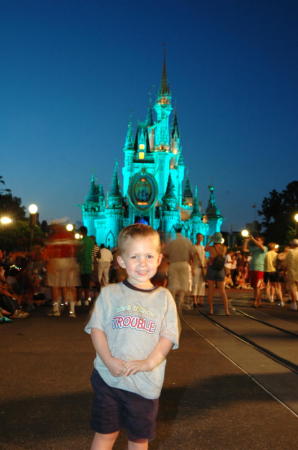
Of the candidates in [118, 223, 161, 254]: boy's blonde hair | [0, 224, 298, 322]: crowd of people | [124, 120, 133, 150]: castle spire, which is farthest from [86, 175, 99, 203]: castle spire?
[118, 223, 161, 254]: boy's blonde hair

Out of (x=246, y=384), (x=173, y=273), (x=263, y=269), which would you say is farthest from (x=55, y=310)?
(x=246, y=384)

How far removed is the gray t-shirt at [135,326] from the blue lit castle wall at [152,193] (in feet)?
290

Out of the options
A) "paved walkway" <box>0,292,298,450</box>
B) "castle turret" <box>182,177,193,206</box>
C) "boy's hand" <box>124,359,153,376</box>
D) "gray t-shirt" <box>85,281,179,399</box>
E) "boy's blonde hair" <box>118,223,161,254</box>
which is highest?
"castle turret" <box>182,177,193,206</box>

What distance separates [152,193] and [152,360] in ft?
306

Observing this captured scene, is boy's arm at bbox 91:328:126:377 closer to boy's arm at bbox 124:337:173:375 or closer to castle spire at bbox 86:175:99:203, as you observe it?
boy's arm at bbox 124:337:173:375

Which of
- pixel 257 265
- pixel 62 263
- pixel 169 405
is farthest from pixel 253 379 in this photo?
pixel 257 265

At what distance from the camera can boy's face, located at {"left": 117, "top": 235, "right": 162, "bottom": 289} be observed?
11.0 feet

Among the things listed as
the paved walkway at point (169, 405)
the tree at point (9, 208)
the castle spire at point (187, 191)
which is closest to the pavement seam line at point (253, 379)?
the paved walkway at point (169, 405)

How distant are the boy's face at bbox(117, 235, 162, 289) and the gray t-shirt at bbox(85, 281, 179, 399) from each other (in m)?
0.07

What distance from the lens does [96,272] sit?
17.5 meters

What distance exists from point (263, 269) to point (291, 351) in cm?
828

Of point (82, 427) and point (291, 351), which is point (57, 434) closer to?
point (82, 427)

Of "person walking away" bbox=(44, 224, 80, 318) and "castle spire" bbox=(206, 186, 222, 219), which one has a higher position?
"castle spire" bbox=(206, 186, 222, 219)

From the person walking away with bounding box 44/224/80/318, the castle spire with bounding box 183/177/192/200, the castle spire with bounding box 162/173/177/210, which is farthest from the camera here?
the castle spire with bounding box 183/177/192/200
